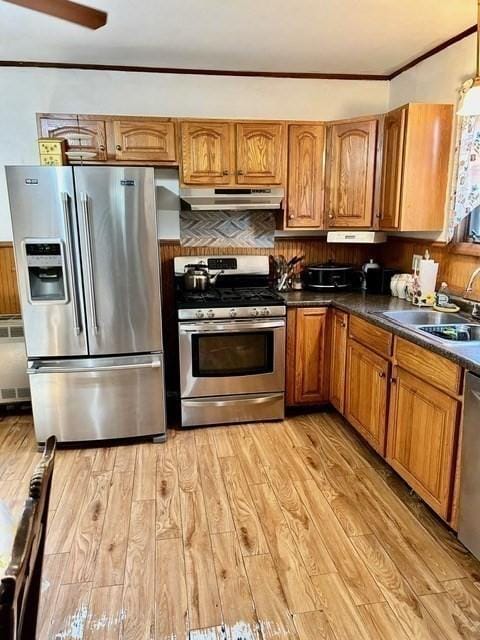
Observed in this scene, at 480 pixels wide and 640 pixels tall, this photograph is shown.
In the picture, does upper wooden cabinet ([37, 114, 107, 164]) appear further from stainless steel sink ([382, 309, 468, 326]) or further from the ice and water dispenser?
stainless steel sink ([382, 309, 468, 326])

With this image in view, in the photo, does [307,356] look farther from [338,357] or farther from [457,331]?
[457,331]

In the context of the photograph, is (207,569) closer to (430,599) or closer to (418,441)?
(430,599)

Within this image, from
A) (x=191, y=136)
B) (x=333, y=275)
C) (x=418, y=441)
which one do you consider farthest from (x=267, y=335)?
(x=191, y=136)

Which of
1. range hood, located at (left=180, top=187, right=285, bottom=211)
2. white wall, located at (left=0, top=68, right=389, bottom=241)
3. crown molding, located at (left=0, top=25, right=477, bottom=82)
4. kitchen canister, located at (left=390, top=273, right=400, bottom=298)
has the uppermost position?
crown molding, located at (left=0, top=25, right=477, bottom=82)

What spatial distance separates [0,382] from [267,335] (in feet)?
6.80

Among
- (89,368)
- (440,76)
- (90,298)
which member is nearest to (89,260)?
(90,298)

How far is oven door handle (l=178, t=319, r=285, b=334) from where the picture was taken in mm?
3238

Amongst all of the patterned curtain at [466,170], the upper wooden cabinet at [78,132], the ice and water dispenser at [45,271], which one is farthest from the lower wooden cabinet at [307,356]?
the upper wooden cabinet at [78,132]

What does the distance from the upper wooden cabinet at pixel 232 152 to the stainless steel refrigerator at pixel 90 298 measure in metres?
0.60

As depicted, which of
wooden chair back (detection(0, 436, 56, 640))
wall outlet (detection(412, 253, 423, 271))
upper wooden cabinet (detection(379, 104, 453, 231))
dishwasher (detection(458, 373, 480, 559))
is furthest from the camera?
wall outlet (detection(412, 253, 423, 271))

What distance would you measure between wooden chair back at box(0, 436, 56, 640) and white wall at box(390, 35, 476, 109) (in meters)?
3.12

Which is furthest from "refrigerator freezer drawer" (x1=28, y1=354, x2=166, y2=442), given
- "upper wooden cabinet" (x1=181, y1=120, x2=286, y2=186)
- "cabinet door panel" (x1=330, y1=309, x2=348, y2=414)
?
"upper wooden cabinet" (x1=181, y1=120, x2=286, y2=186)

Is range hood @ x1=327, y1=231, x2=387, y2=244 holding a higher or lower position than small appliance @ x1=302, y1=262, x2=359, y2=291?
higher

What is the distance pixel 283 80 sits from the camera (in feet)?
12.0
